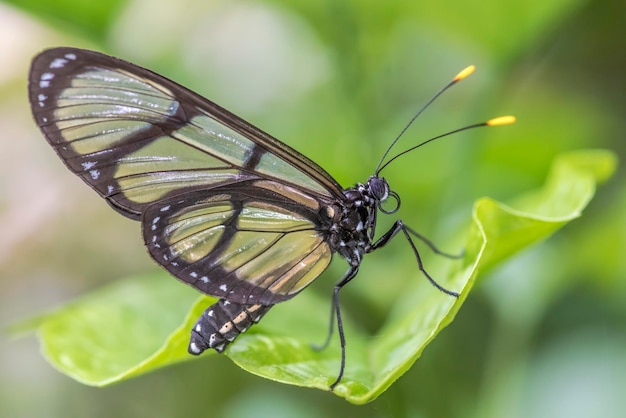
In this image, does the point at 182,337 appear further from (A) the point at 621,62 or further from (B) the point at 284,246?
(A) the point at 621,62

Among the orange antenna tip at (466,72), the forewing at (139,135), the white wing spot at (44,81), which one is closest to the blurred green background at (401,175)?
the orange antenna tip at (466,72)

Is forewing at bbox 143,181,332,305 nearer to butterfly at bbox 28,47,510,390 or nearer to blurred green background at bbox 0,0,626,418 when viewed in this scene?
butterfly at bbox 28,47,510,390

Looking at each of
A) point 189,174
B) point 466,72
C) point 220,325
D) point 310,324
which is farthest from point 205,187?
point 466,72

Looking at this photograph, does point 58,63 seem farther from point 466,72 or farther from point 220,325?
point 466,72

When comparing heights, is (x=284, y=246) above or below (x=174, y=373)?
above

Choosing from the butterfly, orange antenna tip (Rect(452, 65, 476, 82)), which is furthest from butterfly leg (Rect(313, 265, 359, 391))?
orange antenna tip (Rect(452, 65, 476, 82))

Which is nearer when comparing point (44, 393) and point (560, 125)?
point (560, 125)

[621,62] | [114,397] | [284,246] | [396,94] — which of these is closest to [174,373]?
[114,397]

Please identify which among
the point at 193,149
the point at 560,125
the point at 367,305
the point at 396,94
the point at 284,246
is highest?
the point at 193,149

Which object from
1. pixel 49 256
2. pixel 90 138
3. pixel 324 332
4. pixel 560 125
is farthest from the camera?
pixel 49 256
